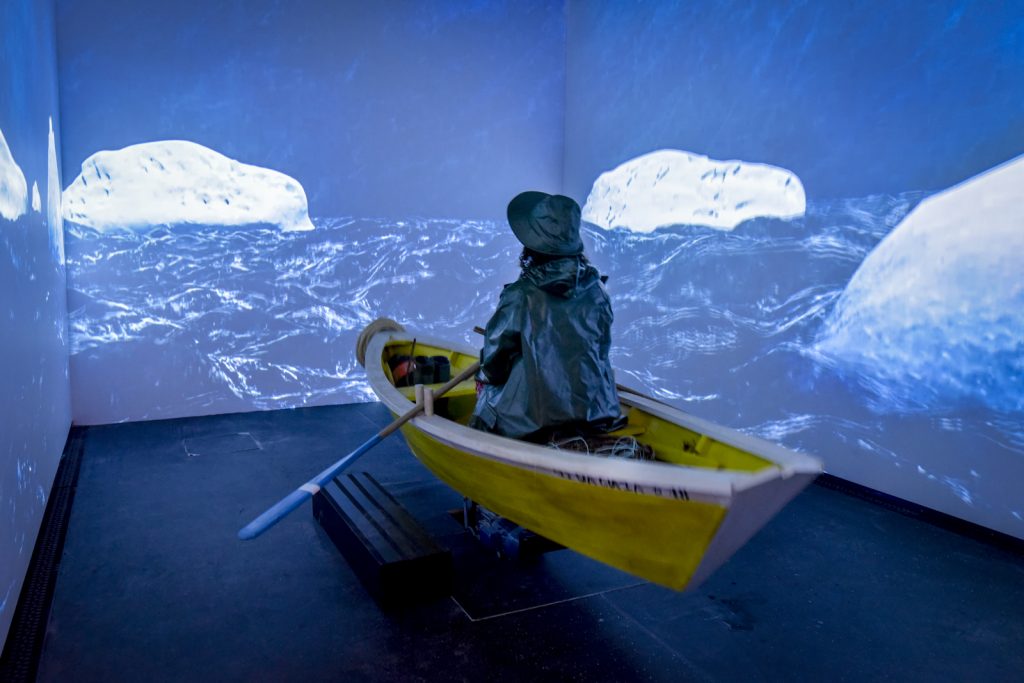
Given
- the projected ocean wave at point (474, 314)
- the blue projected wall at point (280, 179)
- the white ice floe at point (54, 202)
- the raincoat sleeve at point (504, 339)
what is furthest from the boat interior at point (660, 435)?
the white ice floe at point (54, 202)

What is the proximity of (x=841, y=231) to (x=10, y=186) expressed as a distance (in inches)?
144

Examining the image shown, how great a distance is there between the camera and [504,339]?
2.34 meters

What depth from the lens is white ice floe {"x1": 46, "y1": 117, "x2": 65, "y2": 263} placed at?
354 centimetres

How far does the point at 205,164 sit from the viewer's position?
15.3 ft

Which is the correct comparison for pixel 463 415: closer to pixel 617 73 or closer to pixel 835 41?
pixel 835 41

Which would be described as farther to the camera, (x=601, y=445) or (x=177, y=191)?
(x=177, y=191)

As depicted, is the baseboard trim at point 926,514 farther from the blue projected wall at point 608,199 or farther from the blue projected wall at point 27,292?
the blue projected wall at point 27,292

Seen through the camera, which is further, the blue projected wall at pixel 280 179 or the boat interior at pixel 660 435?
the blue projected wall at pixel 280 179

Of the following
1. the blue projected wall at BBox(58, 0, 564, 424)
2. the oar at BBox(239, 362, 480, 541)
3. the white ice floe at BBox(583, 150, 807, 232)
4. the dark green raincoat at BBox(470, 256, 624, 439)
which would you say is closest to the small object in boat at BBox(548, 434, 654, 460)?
the dark green raincoat at BBox(470, 256, 624, 439)

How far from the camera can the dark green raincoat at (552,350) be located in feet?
7.49

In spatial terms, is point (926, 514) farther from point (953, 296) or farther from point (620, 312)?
point (620, 312)

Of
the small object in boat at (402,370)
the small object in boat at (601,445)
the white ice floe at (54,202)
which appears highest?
the white ice floe at (54,202)

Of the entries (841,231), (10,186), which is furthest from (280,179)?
(841,231)

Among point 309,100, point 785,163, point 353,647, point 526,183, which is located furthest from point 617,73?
point 353,647
